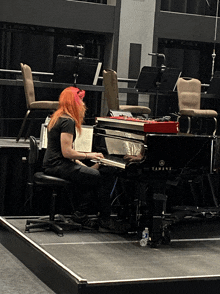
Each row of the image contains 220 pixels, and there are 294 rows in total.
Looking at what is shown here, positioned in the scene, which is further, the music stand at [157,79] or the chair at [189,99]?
the music stand at [157,79]

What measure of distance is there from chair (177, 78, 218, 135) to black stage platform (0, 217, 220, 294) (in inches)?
113

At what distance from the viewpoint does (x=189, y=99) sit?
310 inches

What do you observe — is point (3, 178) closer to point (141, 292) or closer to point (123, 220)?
point (123, 220)

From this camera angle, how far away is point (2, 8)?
364 inches

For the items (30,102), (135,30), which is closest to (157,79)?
(30,102)

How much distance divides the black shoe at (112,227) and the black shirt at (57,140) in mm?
668

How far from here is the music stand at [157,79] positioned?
7.83 metres

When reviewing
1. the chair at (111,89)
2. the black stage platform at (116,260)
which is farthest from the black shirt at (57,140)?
the chair at (111,89)

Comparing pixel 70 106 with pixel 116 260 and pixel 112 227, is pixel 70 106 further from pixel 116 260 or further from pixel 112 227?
pixel 116 260

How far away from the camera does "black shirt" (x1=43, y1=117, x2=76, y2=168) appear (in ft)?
14.8

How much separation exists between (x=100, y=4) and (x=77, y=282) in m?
7.40

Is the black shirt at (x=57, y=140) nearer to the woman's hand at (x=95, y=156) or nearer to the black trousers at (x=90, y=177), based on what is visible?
the black trousers at (x=90, y=177)

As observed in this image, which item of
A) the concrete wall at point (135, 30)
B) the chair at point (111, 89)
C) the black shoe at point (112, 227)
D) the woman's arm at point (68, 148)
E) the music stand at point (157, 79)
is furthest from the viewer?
the concrete wall at point (135, 30)

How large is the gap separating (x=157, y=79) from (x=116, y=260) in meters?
4.41
